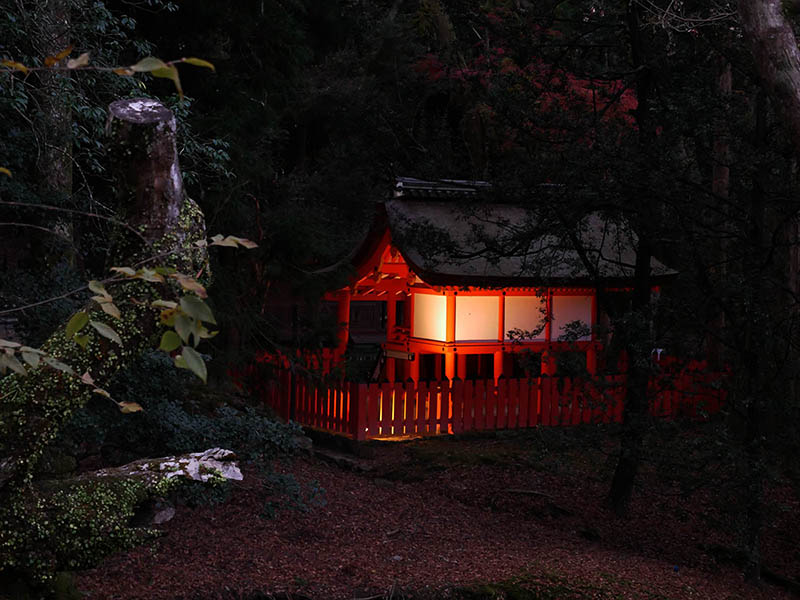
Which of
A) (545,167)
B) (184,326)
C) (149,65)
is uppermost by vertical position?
(545,167)

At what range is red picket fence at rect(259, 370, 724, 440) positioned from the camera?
538 inches

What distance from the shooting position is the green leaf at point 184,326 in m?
2.17

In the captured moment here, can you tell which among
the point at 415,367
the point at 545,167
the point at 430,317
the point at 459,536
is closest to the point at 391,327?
the point at 415,367

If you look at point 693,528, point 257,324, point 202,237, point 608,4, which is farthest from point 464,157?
point 202,237

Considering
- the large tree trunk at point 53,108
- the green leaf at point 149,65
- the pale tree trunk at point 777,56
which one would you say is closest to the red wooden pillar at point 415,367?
the large tree trunk at point 53,108

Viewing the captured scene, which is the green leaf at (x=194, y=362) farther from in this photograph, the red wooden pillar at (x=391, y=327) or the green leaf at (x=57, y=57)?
the red wooden pillar at (x=391, y=327)

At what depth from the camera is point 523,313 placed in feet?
53.2

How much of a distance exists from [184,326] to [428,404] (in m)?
Result: 12.5

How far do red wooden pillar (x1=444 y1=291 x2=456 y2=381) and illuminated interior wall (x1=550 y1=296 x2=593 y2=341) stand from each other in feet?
6.91

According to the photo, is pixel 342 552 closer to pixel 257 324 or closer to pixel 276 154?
pixel 257 324

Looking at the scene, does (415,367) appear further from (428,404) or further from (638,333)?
(638,333)

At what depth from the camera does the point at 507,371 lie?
19.8m

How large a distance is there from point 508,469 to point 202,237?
9.35 metres

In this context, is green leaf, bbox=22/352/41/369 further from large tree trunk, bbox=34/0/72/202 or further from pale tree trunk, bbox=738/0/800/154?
large tree trunk, bbox=34/0/72/202
